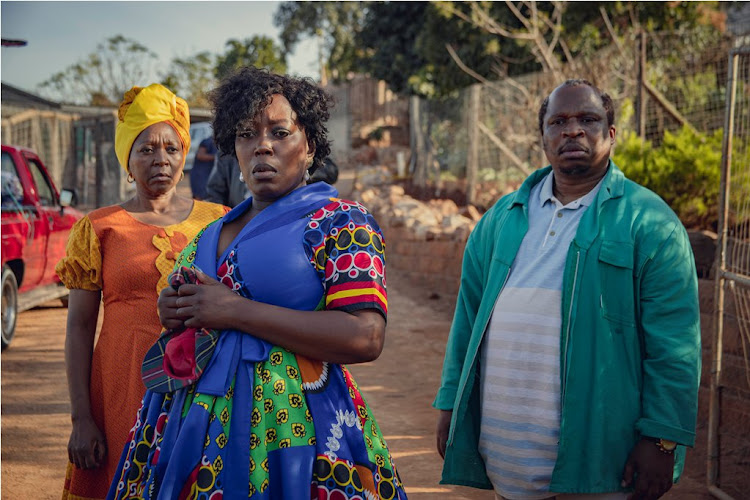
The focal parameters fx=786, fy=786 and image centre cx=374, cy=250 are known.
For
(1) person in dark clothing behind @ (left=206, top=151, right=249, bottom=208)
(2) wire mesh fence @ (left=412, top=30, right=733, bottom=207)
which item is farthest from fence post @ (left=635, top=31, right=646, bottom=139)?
(1) person in dark clothing behind @ (left=206, top=151, right=249, bottom=208)

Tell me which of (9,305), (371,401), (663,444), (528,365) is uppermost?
(528,365)

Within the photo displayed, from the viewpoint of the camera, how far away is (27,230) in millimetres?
8367

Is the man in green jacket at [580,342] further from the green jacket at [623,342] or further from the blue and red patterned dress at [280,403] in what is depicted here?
the blue and red patterned dress at [280,403]

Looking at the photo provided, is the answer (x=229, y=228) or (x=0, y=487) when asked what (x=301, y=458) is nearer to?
(x=229, y=228)

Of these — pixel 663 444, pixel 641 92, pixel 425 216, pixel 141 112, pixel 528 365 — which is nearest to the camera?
pixel 663 444

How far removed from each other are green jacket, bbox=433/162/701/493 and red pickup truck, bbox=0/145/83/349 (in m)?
6.88

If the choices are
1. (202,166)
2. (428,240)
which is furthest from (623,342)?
(428,240)

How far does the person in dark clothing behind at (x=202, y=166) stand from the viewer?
22.6ft

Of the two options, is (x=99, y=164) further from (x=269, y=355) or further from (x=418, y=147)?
(x=269, y=355)

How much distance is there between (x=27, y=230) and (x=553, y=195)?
708 centimetres

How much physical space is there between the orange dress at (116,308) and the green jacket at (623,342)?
1.40 m

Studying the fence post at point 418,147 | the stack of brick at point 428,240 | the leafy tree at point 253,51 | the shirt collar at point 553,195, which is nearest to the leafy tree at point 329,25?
the leafy tree at point 253,51

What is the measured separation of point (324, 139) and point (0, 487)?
3500 mm

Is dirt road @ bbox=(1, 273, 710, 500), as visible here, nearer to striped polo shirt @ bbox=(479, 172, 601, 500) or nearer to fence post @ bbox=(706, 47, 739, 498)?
fence post @ bbox=(706, 47, 739, 498)
